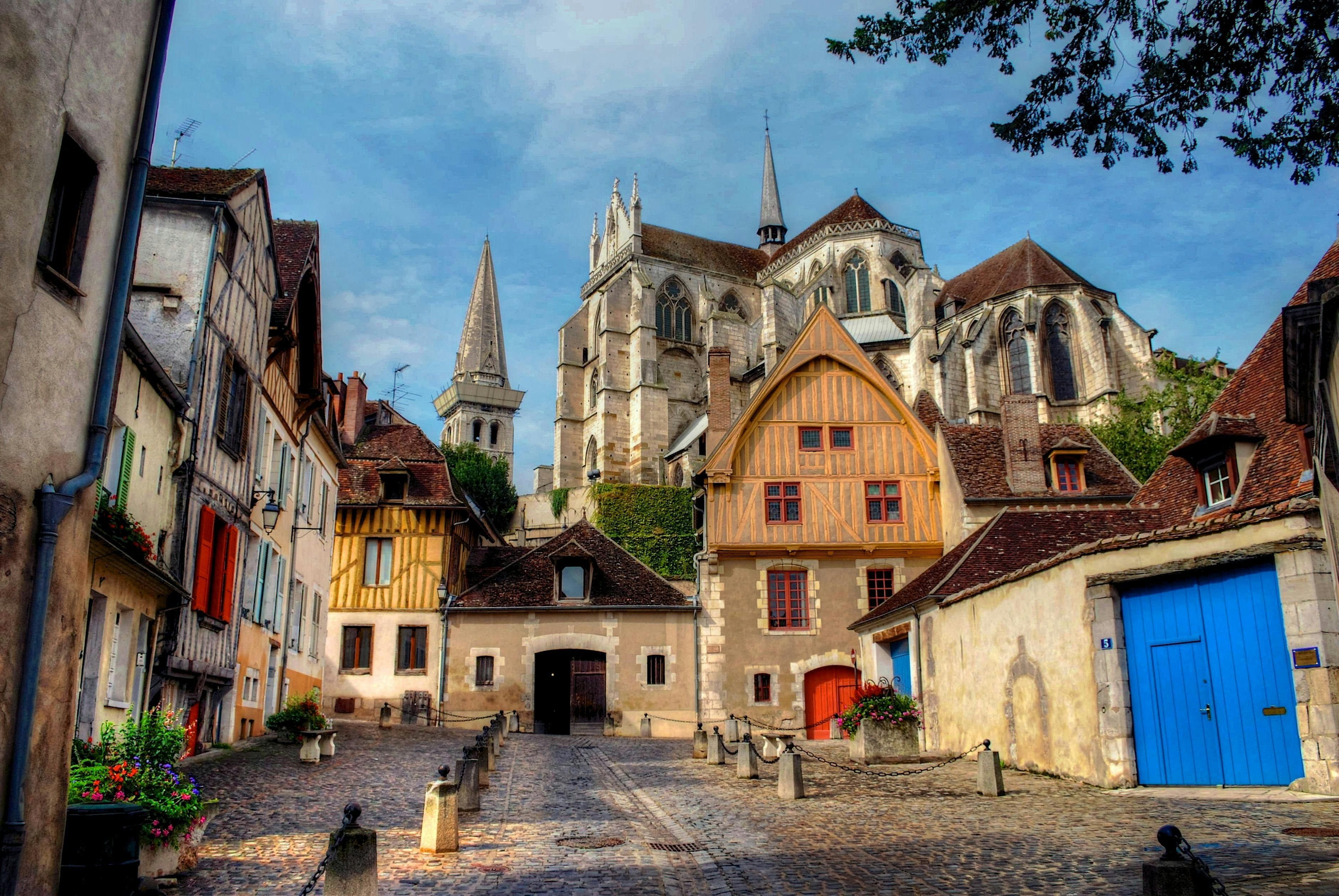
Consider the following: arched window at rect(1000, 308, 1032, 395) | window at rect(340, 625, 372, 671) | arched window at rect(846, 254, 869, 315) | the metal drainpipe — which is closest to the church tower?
arched window at rect(846, 254, 869, 315)

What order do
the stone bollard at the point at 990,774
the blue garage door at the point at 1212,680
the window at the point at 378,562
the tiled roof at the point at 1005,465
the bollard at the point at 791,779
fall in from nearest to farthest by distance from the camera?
1. the blue garage door at the point at 1212,680
2. the stone bollard at the point at 990,774
3. the bollard at the point at 791,779
4. the tiled roof at the point at 1005,465
5. the window at the point at 378,562

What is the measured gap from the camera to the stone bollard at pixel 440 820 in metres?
7.43

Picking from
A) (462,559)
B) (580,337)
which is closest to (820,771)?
(462,559)

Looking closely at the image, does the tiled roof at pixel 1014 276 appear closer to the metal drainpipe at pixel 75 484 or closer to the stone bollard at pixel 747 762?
the stone bollard at pixel 747 762

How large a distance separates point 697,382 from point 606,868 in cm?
4944

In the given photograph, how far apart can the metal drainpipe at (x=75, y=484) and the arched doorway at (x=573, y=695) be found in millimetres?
19503

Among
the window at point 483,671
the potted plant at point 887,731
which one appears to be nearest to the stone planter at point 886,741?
the potted plant at point 887,731

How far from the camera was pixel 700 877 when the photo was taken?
22.1 ft

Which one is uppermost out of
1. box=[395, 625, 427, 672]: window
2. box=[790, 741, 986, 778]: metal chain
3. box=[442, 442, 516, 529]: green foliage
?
box=[442, 442, 516, 529]: green foliage

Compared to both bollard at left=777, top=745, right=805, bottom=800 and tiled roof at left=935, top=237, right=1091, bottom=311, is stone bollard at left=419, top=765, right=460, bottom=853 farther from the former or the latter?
tiled roof at left=935, top=237, right=1091, bottom=311

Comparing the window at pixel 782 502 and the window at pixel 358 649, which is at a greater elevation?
the window at pixel 782 502

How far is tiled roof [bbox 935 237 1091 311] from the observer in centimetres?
4297

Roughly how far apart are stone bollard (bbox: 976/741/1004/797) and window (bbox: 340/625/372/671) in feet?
59.5

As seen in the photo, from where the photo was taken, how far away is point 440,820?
24.4ft
